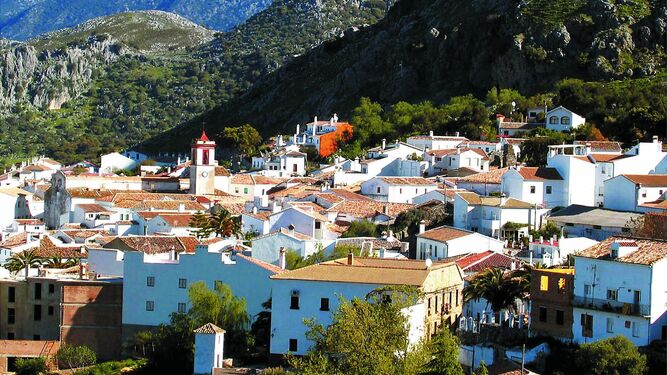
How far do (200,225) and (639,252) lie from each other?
30.2 meters

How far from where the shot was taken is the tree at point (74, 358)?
50.9 meters

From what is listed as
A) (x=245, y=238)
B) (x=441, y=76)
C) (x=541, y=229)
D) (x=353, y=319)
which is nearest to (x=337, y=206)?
(x=245, y=238)

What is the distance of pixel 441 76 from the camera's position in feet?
377

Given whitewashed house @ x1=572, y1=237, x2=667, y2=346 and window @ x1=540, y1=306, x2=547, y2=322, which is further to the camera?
window @ x1=540, y1=306, x2=547, y2=322

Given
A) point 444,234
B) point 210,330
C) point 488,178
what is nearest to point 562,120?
point 488,178

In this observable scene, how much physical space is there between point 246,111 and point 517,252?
85.5 m

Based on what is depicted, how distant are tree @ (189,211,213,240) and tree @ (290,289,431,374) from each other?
22319mm

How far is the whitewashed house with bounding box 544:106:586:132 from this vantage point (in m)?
84.9

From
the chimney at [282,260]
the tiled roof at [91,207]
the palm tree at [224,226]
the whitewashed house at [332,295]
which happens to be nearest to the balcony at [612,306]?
the whitewashed house at [332,295]

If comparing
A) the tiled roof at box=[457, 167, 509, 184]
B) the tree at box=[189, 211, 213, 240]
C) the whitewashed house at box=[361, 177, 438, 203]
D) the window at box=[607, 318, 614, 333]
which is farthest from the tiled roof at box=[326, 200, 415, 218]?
the window at box=[607, 318, 614, 333]

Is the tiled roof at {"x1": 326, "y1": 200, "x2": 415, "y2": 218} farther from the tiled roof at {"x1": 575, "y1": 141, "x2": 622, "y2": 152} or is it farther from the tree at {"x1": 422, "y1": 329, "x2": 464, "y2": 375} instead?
the tree at {"x1": 422, "y1": 329, "x2": 464, "y2": 375}

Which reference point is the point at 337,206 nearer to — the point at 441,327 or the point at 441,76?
the point at 441,327

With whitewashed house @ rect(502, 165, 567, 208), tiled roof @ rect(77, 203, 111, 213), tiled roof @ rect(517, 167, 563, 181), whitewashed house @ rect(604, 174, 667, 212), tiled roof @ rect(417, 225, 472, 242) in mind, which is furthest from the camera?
tiled roof @ rect(77, 203, 111, 213)

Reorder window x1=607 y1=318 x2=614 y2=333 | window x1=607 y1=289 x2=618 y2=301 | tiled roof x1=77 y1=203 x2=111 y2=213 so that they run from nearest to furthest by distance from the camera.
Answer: window x1=607 y1=289 x2=618 y2=301
window x1=607 y1=318 x2=614 y2=333
tiled roof x1=77 y1=203 x2=111 y2=213
